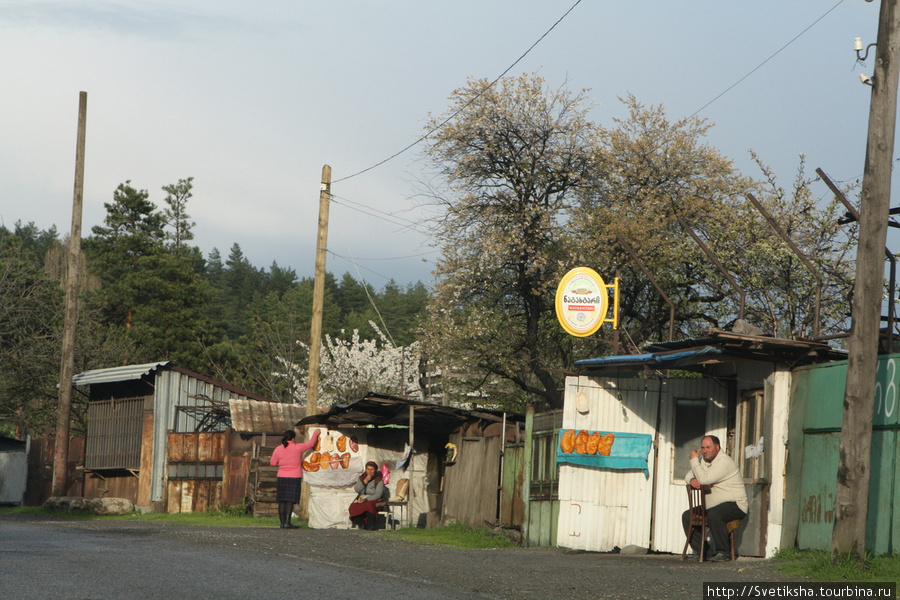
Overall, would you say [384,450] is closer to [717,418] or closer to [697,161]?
[717,418]

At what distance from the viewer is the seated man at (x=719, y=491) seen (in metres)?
12.4

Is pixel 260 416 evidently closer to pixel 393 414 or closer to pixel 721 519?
pixel 393 414

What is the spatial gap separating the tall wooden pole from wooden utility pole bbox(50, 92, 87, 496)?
6806 mm

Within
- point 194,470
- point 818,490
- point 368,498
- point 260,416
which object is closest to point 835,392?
point 818,490

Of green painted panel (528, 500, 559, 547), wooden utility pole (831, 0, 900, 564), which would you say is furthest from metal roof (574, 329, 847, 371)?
green painted panel (528, 500, 559, 547)

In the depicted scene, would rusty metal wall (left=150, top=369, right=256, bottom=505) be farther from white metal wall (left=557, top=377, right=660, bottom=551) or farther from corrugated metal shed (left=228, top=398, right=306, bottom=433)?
white metal wall (left=557, top=377, right=660, bottom=551)

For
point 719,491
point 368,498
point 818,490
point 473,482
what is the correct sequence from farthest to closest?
1. point 368,498
2. point 473,482
3. point 719,491
4. point 818,490

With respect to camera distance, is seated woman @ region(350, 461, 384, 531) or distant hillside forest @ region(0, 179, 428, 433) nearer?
seated woman @ region(350, 461, 384, 531)

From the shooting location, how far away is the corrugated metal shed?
27391 millimetres

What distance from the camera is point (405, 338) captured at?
3642 inches

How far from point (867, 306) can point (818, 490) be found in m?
2.36

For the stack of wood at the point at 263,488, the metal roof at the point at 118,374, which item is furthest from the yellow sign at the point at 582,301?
the metal roof at the point at 118,374

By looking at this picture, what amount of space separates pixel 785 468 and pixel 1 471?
30204mm

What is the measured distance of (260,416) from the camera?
2792 cm
